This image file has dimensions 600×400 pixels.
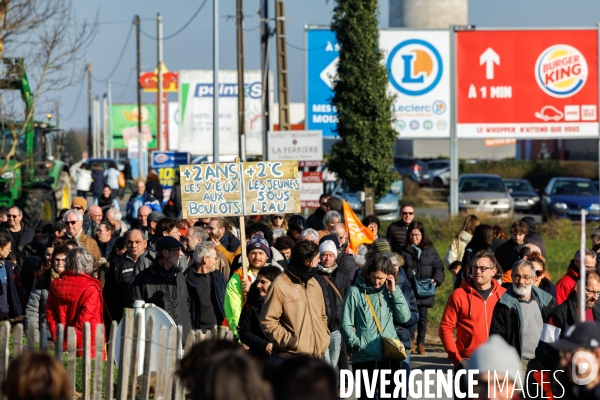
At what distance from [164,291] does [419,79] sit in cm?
2151

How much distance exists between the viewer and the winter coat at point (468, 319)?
27.3 feet

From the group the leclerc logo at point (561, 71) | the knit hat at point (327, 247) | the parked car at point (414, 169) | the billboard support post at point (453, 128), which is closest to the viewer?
the knit hat at point (327, 247)

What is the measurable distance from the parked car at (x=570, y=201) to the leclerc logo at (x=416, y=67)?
217 inches

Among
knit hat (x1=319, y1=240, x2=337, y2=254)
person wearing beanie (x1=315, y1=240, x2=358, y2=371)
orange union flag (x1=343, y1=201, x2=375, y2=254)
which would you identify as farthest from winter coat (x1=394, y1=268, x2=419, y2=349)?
orange union flag (x1=343, y1=201, x2=375, y2=254)

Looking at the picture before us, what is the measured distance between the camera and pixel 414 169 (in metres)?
53.7

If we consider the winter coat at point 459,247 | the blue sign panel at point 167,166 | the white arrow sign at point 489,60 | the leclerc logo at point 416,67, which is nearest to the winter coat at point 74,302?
the winter coat at point 459,247

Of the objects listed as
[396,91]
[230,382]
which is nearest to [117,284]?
[230,382]

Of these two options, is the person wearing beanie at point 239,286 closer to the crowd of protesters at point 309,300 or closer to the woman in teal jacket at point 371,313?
the crowd of protesters at point 309,300

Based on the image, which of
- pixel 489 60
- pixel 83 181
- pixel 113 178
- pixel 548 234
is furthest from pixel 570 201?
pixel 83 181

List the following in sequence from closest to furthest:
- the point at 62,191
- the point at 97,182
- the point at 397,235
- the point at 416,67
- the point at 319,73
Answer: the point at 397,235 < the point at 62,191 < the point at 319,73 < the point at 416,67 < the point at 97,182

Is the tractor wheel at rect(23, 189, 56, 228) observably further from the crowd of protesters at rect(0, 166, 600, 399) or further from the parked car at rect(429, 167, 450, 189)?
the parked car at rect(429, 167, 450, 189)

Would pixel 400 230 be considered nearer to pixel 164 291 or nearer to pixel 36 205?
pixel 164 291

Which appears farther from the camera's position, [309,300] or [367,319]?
[367,319]

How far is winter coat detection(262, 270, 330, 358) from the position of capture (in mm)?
7922
